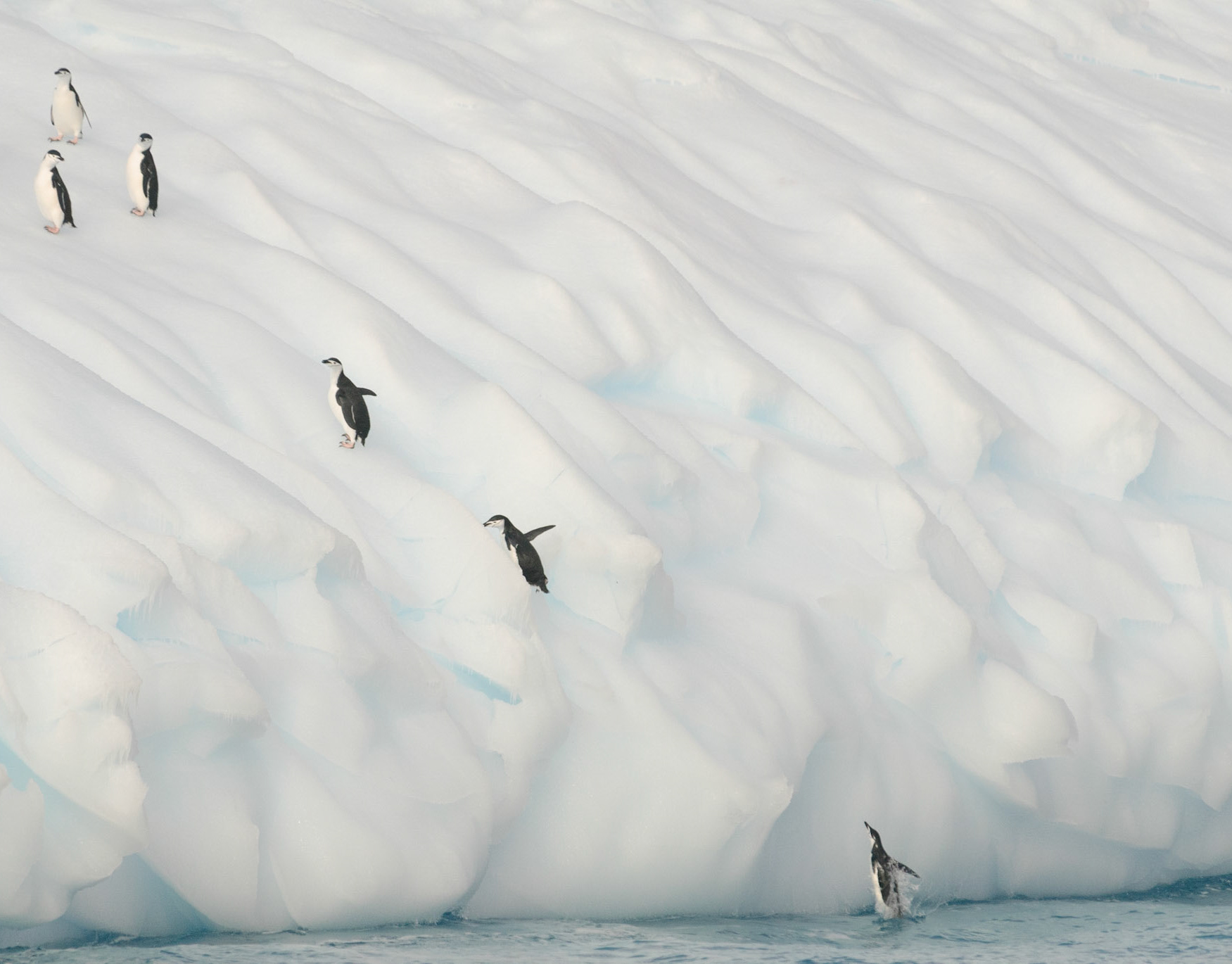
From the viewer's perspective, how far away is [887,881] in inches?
246

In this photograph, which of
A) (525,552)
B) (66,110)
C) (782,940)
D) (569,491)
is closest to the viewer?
(782,940)

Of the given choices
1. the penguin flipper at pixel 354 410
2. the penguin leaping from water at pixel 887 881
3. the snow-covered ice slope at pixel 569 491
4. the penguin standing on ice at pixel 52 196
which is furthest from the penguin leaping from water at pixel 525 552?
the penguin standing on ice at pixel 52 196

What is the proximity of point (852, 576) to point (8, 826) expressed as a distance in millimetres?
4126

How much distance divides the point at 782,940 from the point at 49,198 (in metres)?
4.90

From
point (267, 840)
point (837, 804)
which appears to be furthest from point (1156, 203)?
point (267, 840)

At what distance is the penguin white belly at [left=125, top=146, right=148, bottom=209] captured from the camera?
25.1 feet

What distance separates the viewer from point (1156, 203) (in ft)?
39.2

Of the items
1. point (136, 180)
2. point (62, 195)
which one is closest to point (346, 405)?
point (62, 195)

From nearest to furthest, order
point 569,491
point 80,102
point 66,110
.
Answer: point 569,491 < point 66,110 < point 80,102

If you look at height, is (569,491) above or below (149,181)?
below

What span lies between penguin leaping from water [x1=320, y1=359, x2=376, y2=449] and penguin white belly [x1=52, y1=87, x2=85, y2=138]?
2963mm

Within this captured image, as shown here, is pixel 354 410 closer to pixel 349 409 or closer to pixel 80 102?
pixel 349 409

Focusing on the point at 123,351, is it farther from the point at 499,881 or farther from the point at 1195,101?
the point at 1195,101

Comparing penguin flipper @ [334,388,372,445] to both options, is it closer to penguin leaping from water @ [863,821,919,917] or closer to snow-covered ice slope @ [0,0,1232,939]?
snow-covered ice slope @ [0,0,1232,939]
